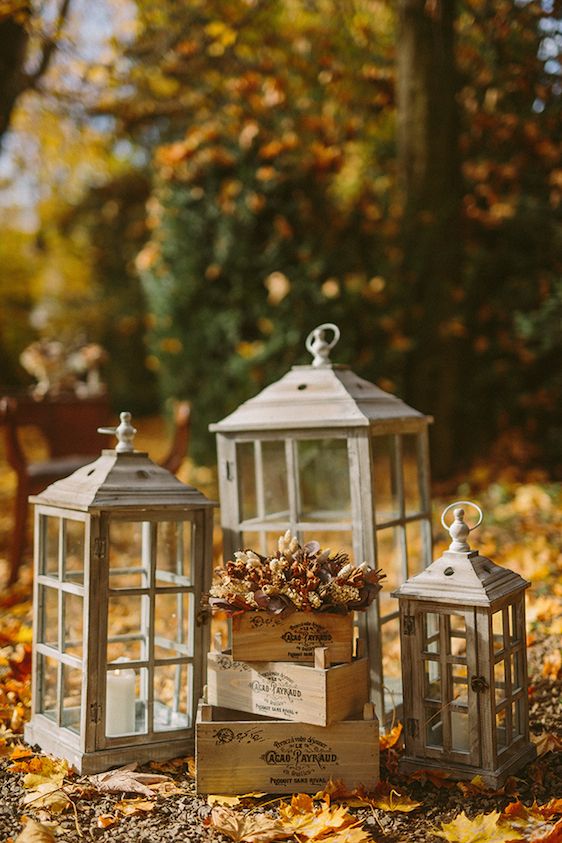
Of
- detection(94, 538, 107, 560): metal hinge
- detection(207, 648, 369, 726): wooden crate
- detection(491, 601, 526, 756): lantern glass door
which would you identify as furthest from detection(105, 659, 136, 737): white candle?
detection(491, 601, 526, 756): lantern glass door

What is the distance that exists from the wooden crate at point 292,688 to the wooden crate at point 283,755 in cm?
6

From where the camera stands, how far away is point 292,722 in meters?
2.72

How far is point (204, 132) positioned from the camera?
6602mm

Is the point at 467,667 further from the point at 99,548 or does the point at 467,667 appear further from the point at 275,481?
the point at 99,548

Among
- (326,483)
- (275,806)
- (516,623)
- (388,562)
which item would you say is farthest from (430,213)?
(275,806)

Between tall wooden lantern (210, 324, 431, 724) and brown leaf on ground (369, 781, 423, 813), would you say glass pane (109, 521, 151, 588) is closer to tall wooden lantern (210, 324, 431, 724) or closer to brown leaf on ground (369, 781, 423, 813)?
tall wooden lantern (210, 324, 431, 724)

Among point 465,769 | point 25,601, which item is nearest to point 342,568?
point 465,769

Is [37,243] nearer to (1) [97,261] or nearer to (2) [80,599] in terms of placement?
(1) [97,261]

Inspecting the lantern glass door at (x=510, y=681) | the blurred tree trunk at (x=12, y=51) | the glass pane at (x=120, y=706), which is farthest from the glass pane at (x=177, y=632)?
the blurred tree trunk at (x=12, y=51)

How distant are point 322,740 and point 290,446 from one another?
1.08 metres

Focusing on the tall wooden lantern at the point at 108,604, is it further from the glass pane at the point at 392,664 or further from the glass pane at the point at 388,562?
the glass pane at the point at 388,562

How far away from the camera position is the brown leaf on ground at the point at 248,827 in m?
2.42

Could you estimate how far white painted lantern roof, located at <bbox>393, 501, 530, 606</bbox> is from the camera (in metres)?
2.69

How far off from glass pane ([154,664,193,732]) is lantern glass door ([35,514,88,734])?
0.33 m
